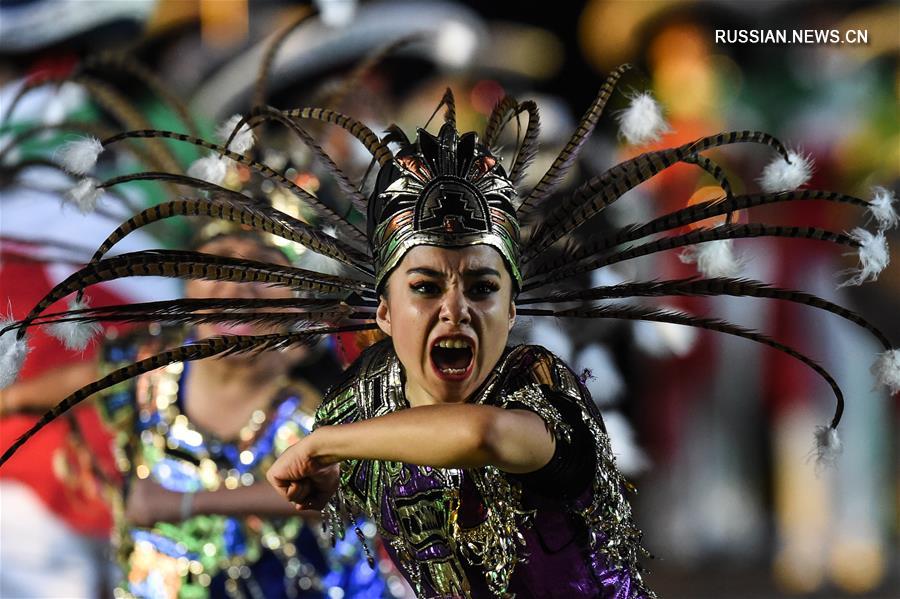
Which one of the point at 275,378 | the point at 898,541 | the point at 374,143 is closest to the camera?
the point at 374,143

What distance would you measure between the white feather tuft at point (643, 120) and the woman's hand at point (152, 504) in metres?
1.78

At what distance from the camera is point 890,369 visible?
5.83 feet

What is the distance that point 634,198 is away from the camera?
471cm

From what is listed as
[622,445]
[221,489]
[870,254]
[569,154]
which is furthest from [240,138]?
[622,445]

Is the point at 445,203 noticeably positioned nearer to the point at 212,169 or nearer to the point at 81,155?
the point at 212,169

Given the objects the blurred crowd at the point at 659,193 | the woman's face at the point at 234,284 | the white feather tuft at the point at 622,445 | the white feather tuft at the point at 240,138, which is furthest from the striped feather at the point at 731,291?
the blurred crowd at the point at 659,193

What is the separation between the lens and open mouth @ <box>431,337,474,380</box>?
65.2 inches

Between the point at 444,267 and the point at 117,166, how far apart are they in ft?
11.7

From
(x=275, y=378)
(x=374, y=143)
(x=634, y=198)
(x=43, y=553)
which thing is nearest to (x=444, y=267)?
(x=374, y=143)

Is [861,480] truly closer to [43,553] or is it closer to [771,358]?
[771,358]

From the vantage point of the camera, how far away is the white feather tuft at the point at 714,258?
1934mm

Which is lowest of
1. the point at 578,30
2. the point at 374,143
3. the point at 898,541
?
the point at 374,143

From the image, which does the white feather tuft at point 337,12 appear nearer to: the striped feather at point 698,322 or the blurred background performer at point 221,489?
the blurred background performer at point 221,489

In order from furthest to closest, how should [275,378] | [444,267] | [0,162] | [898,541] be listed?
[898,541]
[0,162]
[275,378]
[444,267]
